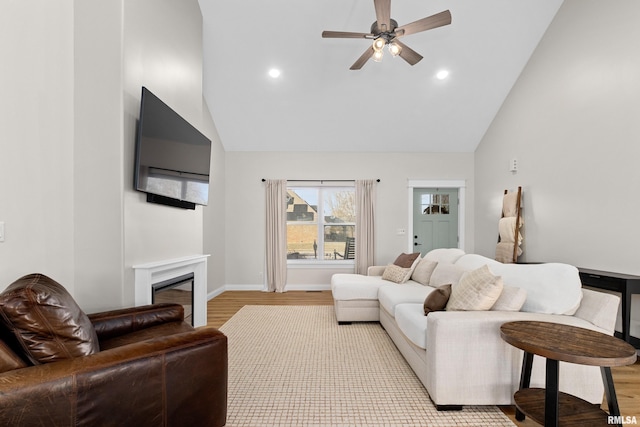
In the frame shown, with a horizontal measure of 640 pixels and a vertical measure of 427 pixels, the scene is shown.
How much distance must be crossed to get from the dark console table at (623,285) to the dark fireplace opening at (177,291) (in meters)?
3.85

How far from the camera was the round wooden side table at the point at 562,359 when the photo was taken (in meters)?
1.53

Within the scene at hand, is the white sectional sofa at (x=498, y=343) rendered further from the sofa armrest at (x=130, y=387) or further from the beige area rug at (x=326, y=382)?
the sofa armrest at (x=130, y=387)

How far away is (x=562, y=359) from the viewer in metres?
1.53

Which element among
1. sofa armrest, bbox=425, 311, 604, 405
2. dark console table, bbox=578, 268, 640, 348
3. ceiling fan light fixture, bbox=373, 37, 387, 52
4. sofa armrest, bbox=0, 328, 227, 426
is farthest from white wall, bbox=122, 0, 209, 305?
dark console table, bbox=578, 268, 640, 348

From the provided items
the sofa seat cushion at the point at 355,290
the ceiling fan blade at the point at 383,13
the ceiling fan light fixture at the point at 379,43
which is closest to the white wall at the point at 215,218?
the sofa seat cushion at the point at 355,290

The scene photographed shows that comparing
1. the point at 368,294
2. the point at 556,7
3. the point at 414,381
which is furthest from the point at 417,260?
the point at 556,7

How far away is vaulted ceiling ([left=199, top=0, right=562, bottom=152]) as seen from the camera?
397cm

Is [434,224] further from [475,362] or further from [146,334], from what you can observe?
[146,334]

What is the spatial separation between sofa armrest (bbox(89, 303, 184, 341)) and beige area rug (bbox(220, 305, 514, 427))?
0.70 meters

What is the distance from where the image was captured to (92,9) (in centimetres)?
229

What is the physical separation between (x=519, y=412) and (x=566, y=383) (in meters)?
0.36

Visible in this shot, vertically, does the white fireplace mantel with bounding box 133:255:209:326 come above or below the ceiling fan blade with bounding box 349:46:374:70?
below

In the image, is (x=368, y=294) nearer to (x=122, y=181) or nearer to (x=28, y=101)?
(x=122, y=181)

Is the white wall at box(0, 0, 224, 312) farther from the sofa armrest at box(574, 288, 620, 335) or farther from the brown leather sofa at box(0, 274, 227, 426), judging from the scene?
the sofa armrest at box(574, 288, 620, 335)
